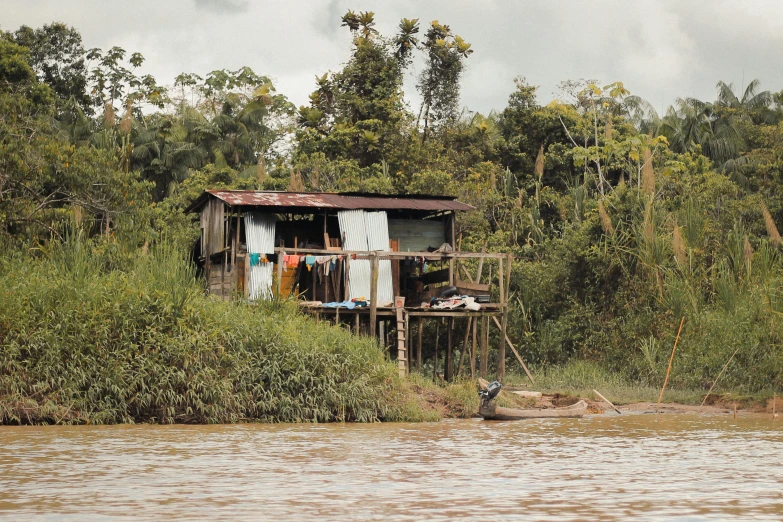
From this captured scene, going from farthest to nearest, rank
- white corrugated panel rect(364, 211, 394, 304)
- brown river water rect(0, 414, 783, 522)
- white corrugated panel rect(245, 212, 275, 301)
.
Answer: white corrugated panel rect(364, 211, 394, 304), white corrugated panel rect(245, 212, 275, 301), brown river water rect(0, 414, 783, 522)

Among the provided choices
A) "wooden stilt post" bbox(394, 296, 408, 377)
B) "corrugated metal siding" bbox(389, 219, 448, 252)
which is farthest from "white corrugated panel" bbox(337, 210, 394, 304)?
"wooden stilt post" bbox(394, 296, 408, 377)

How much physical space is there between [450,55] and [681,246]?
13.1 meters

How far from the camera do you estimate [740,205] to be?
2342 centimetres

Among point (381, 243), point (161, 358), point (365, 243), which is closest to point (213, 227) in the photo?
point (365, 243)

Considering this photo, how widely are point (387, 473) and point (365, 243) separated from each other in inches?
470

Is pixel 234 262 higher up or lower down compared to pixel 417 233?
lower down

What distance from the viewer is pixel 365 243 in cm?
2058

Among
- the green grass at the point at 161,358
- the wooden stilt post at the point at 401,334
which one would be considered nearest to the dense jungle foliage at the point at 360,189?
the green grass at the point at 161,358

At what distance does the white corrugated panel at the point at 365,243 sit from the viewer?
1998cm

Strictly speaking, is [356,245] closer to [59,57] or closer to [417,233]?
[417,233]

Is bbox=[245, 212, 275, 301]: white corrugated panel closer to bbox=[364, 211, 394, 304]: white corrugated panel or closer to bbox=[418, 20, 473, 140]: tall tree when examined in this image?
bbox=[364, 211, 394, 304]: white corrugated panel

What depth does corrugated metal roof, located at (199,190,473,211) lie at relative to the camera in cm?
1988

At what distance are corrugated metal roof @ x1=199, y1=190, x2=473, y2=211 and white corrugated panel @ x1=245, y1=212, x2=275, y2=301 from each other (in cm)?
48

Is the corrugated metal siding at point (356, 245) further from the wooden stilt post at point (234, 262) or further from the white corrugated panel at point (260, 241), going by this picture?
the wooden stilt post at point (234, 262)
